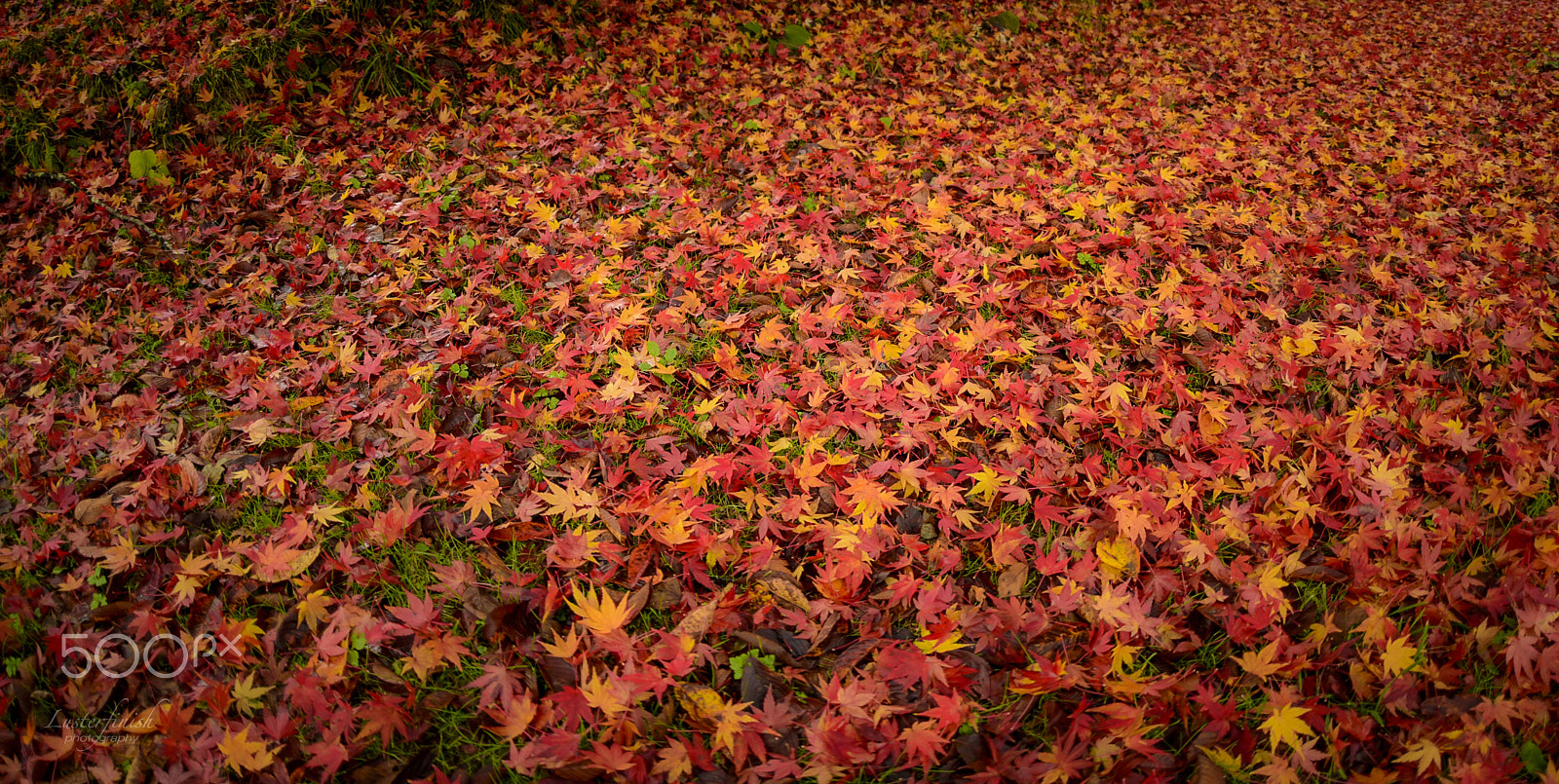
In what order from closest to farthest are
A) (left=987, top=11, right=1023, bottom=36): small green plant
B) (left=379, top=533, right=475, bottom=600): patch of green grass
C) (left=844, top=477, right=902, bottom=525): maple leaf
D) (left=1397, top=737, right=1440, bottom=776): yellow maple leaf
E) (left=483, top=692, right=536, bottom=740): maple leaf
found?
(left=1397, top=737, right=1440, bottom=776): yellow maple leaf, (left=483, top=692, right=536, bottom=740): maple leaf, (left=379, top=533, right=475, bottom=600): patch of green grass, (left=844, top=477, right=902, bottom=525): maple leaf, (left=987, top=11, right=1023, bottom=36): small green plant

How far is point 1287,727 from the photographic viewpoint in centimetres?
161

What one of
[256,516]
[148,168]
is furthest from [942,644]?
[148,168]

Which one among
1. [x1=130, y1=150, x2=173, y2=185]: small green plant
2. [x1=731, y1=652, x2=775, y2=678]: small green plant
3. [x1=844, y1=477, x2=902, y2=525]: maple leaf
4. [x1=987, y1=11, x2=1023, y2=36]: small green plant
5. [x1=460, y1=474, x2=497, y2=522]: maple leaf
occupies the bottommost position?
[x1=731, y1=652, x2=775, y2=678]: small green plant

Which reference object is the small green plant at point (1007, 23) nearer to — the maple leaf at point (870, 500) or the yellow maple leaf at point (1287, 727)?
the maple leaf at point (870, 500)

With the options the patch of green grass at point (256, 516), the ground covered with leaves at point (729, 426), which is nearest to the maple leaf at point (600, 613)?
the ground covered with leaves at point (729, 426)

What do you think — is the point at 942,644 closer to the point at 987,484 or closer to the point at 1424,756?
the point at 987,484

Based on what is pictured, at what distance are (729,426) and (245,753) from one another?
1.54 meters

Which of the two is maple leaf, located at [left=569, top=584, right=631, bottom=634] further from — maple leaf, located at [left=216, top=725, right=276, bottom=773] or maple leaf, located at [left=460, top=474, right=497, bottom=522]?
maple leaf, located at [left=216, top=725, right=276, bottom=773]

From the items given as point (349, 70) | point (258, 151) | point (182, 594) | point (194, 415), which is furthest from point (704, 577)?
point (349, 70)

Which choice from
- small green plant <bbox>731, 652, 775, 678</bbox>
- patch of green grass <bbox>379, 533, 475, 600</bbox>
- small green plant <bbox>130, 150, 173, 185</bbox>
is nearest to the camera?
small green plant <bbox>731, 652, 775, 678</bbox>

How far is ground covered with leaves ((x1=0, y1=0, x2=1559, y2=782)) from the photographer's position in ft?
5.57

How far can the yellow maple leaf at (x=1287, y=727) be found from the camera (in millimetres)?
1602

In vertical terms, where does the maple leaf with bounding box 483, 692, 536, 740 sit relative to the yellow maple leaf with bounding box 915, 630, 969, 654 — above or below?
below

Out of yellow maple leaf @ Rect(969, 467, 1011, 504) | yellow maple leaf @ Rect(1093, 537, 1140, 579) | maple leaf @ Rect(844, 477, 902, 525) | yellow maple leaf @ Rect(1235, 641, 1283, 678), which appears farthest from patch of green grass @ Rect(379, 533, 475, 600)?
yellow maple leaf @ Rect(1235, 641, 1283, 678)
